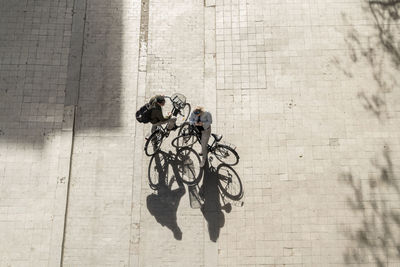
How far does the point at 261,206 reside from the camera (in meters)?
9.67

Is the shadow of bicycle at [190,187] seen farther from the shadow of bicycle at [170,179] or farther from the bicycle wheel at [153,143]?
the bicycle wheel at [153,143]

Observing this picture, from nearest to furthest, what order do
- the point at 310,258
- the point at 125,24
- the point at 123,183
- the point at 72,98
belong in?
1. the point at 310,258
2. the point at 123,183
3. the point at 72,98
4. the point at 125,24

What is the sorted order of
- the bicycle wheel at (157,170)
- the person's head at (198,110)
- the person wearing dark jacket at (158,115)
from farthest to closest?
the bicycle wheel at (157,170) → the person wearing dark jacket at (158,115) → the person's head at (198,110)

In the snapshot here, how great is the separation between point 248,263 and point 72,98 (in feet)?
21.8

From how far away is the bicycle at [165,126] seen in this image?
9883mm

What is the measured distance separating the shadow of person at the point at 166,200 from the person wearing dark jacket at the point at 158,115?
44.8 inches

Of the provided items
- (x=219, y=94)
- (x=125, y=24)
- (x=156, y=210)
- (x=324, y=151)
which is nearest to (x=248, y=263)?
(x=156, y=210)

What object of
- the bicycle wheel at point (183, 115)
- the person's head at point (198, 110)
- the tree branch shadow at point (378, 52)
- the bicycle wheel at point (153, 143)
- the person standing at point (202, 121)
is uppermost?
the tree branch shadow at point (378, 52)

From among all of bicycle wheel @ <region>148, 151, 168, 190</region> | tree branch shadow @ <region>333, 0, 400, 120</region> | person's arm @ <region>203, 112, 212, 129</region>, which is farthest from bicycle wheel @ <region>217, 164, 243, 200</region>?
tree branch shadow @ <region>333, 0, 400, 120</region>

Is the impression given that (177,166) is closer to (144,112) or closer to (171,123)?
(171,123)

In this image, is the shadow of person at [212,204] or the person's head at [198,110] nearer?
the person's head at [198,110]

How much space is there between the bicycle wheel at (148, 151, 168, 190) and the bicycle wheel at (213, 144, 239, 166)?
4.70 feet

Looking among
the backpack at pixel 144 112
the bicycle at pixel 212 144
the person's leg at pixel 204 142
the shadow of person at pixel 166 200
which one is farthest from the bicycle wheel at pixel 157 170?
the backpack at pixel 144 112

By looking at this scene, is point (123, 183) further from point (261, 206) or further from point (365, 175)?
point (365, 175)
